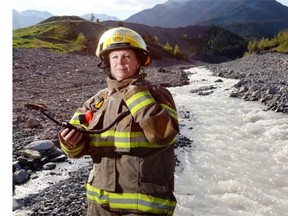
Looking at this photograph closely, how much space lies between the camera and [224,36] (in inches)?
5566

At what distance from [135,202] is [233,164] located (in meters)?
8.69

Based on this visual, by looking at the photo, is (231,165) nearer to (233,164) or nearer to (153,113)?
(233,164)

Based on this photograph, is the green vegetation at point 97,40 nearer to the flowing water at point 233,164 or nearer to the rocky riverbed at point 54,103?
the rocky riverbed at point 54,103

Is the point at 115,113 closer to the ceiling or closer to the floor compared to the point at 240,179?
closer to the ceiling

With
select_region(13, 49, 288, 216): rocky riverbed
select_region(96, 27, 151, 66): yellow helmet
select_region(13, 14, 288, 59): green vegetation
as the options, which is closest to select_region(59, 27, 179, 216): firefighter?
select_region(96, 27, 151, 66): yellow helmet

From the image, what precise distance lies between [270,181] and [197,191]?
7.21 ft

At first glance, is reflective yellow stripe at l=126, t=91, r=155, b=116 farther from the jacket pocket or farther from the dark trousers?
the dark trousers

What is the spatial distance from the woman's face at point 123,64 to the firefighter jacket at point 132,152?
3.5 inches

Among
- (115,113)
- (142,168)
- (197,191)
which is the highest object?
(115,113)

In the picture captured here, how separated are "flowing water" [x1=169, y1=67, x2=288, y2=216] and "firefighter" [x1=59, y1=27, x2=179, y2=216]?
500 centimetres

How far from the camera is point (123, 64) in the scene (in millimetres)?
3764

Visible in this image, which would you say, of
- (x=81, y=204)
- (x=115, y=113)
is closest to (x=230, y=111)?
(x=81, y=204)

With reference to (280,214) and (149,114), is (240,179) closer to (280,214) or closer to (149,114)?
(280,214)

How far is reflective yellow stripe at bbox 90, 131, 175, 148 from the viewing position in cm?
348
